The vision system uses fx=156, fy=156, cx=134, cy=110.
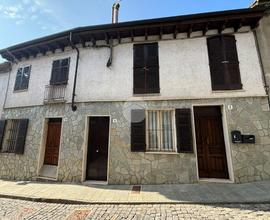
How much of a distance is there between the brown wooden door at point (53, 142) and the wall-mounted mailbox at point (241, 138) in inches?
303

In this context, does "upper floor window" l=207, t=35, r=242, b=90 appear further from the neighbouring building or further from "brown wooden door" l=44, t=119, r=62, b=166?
"brown wooden door" l=44, t=119, r=62, b=166

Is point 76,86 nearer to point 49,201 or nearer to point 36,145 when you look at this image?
point 36,145

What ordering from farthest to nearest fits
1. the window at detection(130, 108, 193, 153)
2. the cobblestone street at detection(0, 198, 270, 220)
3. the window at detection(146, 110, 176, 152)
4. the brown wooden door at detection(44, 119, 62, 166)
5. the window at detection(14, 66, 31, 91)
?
1. the window at detection(14, 66, 31, 91)
2. the brown wooden door at detection(44, 119, 62, 166)
3. the window at detection(146, 110, 176, 152)
4. the window at detection(130, 108, 193, 153)
5. the cobblestone street at detection(0, 198, 270, 220)

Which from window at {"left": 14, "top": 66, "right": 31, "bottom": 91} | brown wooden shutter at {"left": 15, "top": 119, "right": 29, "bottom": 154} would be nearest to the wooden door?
brown wooden shutter at {"left": 15, "top": 119, "right": 29, "bottom": 154}

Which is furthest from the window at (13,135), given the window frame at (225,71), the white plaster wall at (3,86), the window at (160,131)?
the window frame at (225,71)

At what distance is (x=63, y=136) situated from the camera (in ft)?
23.3

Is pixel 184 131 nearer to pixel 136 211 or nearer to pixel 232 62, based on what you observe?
pixel 136 211

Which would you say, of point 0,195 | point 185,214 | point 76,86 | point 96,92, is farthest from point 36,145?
point 185,214

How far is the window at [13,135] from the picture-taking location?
7.74 meters

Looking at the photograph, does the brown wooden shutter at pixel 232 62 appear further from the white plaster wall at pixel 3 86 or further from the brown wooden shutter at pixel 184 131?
A: the white plaster wall at pixel 3 86

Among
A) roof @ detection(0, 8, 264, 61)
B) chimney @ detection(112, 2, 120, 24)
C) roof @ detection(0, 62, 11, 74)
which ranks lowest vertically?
roof @ detection(0, 62, 11, 74)

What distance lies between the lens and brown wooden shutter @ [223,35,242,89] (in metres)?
6.29

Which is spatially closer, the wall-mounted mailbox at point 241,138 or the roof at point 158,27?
the wall-mounted mailbox at point 241,138

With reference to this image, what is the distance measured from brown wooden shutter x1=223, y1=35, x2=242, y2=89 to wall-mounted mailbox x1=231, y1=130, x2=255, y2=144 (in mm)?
1864
